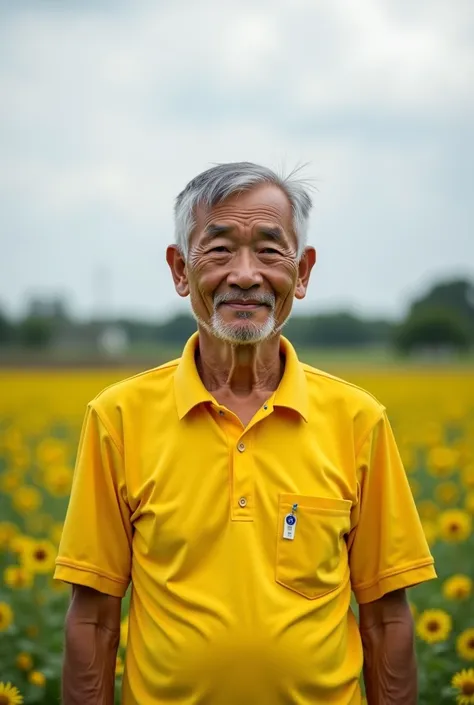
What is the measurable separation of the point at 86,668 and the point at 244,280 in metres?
1.07

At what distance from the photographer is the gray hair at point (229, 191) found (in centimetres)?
239

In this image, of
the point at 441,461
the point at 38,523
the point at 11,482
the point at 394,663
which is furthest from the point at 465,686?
the point at 11,482

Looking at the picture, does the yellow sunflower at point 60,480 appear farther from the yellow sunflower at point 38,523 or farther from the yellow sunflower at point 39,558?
the yellow sunflower at point 39,558

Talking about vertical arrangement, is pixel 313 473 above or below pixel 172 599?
above

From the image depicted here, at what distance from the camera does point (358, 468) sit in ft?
7.90

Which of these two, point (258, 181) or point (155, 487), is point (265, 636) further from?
point (258, 181)

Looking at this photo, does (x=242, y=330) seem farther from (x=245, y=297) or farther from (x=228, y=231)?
(x=228, y=231)

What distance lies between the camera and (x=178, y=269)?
2617 millimetres

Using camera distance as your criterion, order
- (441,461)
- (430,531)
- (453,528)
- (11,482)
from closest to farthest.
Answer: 1. (453,528)
2. (430,531)
3. (441,461)
4. (11,482)

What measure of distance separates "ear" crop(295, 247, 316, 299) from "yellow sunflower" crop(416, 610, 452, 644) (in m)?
1.98

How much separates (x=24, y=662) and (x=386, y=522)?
2.25 m

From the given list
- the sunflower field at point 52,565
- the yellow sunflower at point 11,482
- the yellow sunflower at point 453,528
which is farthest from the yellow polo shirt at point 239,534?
the yellow sunflower at point 11,482

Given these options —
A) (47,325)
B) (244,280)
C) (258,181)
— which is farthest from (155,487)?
(47,325)

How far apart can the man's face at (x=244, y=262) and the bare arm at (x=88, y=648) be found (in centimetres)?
77
